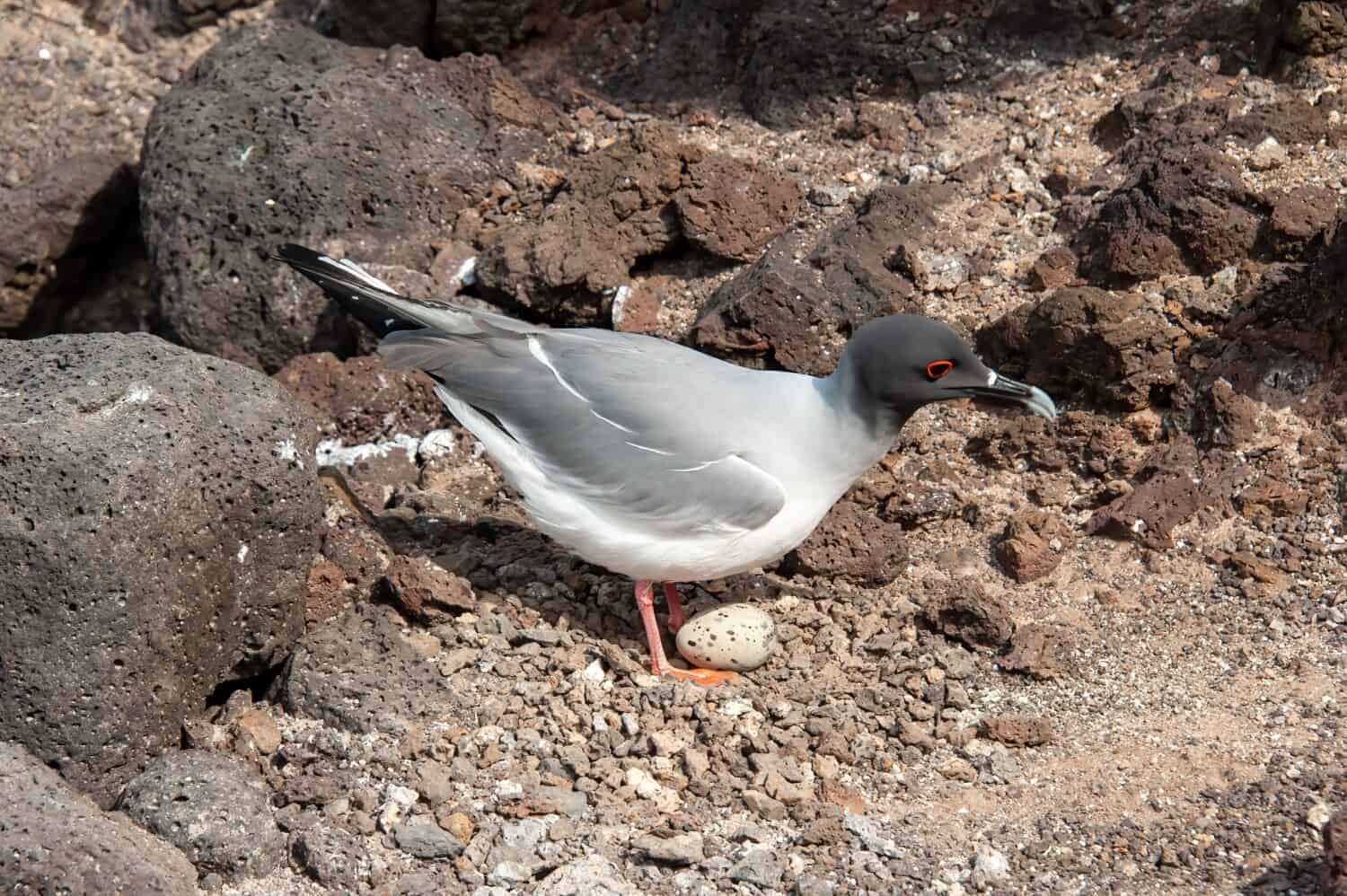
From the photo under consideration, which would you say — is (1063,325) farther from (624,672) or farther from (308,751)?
(308,751)

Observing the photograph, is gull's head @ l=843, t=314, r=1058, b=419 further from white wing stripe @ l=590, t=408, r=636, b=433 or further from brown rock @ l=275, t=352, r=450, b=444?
brown rock @ l=275, t=352, r=450, b=444

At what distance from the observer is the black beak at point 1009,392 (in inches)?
197

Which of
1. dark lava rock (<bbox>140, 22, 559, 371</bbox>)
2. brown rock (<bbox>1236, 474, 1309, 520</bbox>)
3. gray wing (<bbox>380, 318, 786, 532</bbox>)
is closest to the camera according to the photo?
gray wing (<bbox>380, 318, 786, 532</bbox>)

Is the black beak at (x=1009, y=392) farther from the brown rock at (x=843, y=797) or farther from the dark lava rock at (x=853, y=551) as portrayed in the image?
the brown rock at (x=843, y=797)

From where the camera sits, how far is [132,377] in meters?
4.86

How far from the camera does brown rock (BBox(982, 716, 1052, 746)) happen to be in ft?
15.9

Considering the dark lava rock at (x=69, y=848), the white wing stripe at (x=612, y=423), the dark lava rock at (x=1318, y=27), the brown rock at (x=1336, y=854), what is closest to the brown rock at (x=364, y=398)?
the white wing stripe at (x=612, y=423)

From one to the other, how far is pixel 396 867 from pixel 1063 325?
3.36 meters

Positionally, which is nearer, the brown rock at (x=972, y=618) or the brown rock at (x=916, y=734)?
the brown rock at (x=916, y=734)

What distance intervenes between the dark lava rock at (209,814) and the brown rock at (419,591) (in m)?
0.98

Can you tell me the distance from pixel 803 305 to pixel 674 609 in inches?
56.6

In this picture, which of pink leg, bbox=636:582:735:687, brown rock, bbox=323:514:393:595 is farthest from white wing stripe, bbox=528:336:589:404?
brown rock, bbox=323:514:393:595

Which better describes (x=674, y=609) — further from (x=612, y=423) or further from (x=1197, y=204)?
(x=1197, y=204)

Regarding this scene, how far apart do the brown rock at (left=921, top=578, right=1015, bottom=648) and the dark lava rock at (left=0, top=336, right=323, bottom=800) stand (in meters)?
2.32
